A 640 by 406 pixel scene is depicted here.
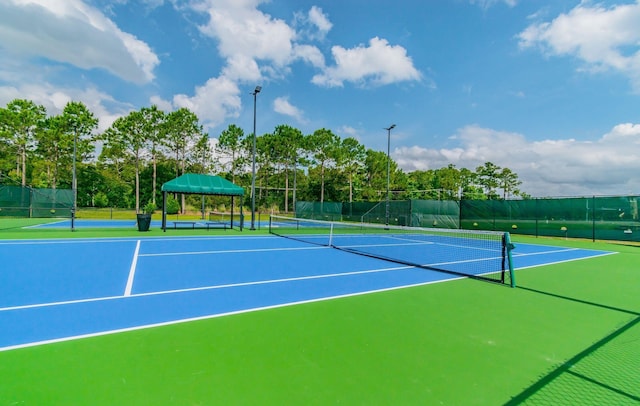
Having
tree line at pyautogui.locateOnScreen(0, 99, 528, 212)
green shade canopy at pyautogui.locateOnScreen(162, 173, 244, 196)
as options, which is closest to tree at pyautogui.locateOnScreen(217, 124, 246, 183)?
tree line at pyautogui.locateOnScreen(0, 99, 528, 212)

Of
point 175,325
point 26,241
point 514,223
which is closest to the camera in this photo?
point 175,325

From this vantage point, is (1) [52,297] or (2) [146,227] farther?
(2) [146,227]

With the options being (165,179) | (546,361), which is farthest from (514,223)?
(165,179)

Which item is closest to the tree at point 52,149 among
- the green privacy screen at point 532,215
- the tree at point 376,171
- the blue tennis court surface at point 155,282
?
the blue tennis court surface at point 155,282

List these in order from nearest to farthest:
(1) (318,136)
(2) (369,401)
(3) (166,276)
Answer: (2) (369,401) → (3) (166,276) → (1) (318,136)

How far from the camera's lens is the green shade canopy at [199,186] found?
17562 mm

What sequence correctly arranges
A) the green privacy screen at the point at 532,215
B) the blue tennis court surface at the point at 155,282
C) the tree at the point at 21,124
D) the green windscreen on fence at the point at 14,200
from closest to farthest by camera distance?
the blue tennis court surface at the point at 155,282
the green privacy screen at the point at 532,215
the green windscreen on fence at the point at 14,200
the tree at the point at 21,124

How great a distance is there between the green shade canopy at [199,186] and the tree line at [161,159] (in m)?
17.5

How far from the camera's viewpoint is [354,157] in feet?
160

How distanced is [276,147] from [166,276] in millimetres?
42015

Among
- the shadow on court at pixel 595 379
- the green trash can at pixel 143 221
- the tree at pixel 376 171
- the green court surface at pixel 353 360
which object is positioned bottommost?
the shadow on court at pixel 595 379

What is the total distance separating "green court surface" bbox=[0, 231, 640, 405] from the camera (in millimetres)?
2584

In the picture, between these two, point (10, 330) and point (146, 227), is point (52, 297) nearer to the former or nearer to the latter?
point (10, 330)

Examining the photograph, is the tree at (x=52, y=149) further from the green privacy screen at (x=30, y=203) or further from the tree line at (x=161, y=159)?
the green privacy screen at (x=30, y=203)
